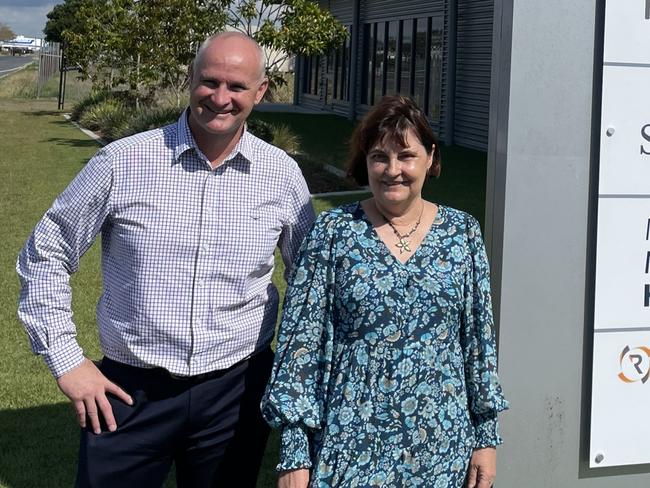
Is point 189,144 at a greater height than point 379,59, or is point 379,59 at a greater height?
point 379,59

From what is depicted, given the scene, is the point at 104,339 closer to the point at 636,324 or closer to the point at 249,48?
the point at 249,48

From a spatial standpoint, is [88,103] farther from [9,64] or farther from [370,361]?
[9,64]

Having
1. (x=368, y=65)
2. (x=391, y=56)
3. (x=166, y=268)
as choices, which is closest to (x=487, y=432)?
(x=166, y=268)

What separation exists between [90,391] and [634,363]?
186 centimetres

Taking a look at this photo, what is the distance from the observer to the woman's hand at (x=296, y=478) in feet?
9.04

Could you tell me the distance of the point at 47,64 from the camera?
41.5 m

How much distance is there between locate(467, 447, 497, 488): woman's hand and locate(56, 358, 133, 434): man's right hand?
40.8 inches

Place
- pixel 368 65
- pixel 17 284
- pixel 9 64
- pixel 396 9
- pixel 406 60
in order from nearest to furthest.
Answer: pixel 17 284
pixel 406 60
pixel 396 9
pixel 368 65
pixel 9 64

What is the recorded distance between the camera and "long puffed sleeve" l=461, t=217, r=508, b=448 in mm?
2820

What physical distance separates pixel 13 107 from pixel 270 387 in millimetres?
31585

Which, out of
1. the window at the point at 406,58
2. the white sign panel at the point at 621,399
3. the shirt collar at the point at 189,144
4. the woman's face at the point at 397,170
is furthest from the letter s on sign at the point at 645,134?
the window at the point at 406,58

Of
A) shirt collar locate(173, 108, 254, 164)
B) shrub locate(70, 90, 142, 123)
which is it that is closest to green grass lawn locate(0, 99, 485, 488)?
shrub locate(70, 90, 142, 123)

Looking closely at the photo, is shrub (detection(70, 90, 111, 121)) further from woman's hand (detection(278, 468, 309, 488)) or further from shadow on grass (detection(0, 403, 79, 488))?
woman's hand (detection(278, 468, 309, 488))

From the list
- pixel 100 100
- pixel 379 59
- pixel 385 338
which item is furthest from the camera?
pixel 379 59
